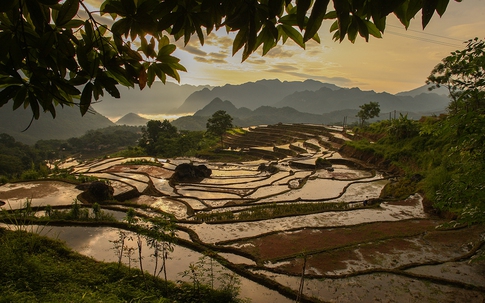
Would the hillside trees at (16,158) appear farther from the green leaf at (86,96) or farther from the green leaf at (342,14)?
the green leaf at (342,14)

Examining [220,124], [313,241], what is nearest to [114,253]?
[313,241]

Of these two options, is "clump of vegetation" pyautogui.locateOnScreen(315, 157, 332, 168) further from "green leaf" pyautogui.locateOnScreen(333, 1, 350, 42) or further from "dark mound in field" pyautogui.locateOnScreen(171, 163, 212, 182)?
"green leaf" pyautogui.locateOnScreen(333, 1, 350, 42)

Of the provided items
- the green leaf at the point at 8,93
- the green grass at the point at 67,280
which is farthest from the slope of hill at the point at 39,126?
the green leaf at the point at 8,93

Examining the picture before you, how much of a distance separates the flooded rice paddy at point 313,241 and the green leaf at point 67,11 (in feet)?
12.5

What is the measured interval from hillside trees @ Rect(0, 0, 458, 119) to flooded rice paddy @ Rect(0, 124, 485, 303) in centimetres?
346

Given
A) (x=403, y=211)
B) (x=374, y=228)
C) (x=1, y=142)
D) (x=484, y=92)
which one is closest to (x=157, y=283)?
(x=484, y=92)

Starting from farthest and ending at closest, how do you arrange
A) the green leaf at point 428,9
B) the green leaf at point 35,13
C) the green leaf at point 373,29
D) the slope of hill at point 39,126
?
1. the slope of hill at point 39,126
2. the green leaf at point 373,29
3. the green leaf at point 35,13
4. the green leaf at point 428,9

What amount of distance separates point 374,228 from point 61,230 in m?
11.1

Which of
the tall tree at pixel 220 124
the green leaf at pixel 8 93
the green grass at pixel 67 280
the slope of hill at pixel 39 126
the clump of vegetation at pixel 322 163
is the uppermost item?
the green leaf at pixel 8 93

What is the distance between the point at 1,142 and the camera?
5269 cm

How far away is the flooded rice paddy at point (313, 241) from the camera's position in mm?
6102

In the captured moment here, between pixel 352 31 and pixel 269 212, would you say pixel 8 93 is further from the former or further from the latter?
pixel 269 212

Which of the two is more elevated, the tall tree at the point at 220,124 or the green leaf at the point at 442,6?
the green leaf at the point at 442,6

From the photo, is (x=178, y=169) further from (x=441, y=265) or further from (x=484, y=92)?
(x=484, y=92)
